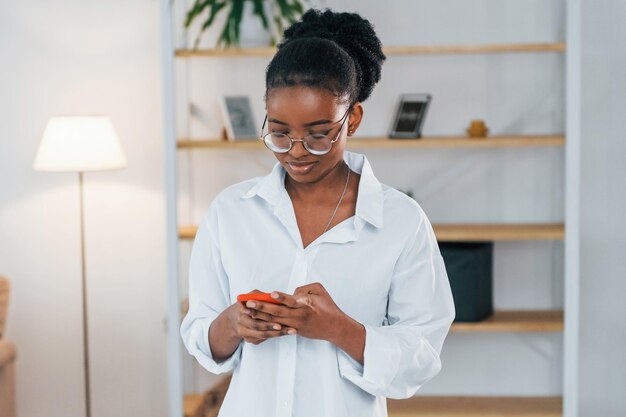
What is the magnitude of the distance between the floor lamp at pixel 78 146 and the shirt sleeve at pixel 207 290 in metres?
1.90

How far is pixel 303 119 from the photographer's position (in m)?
1.31

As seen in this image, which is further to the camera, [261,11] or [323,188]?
[261,11]

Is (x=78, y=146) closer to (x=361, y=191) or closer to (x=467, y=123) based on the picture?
(x=467, y=123)

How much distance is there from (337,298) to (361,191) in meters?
0.17

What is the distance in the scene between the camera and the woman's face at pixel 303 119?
131 centimetres

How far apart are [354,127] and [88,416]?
2496 millimetres

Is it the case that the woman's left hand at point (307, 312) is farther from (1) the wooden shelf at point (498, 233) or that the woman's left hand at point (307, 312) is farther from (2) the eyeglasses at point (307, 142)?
(1) the wooden shelf at point (498, 233)

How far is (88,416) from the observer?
11.6ft

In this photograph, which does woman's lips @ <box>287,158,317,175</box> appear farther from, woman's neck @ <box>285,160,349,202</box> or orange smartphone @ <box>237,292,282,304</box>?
orange smartphone @ <box>237,292,282,304</box>

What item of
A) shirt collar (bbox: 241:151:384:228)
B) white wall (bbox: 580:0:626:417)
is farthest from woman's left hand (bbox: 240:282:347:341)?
white wall (bbox: 580:0:626:417)

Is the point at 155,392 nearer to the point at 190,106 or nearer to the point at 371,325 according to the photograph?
the point at 190,106

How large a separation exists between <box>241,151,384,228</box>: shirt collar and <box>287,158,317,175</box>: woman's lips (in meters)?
0.07

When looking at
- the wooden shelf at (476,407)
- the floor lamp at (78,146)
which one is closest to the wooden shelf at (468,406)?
the wooden shelf at (476,407)

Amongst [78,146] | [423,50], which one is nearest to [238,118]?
[78,146]
